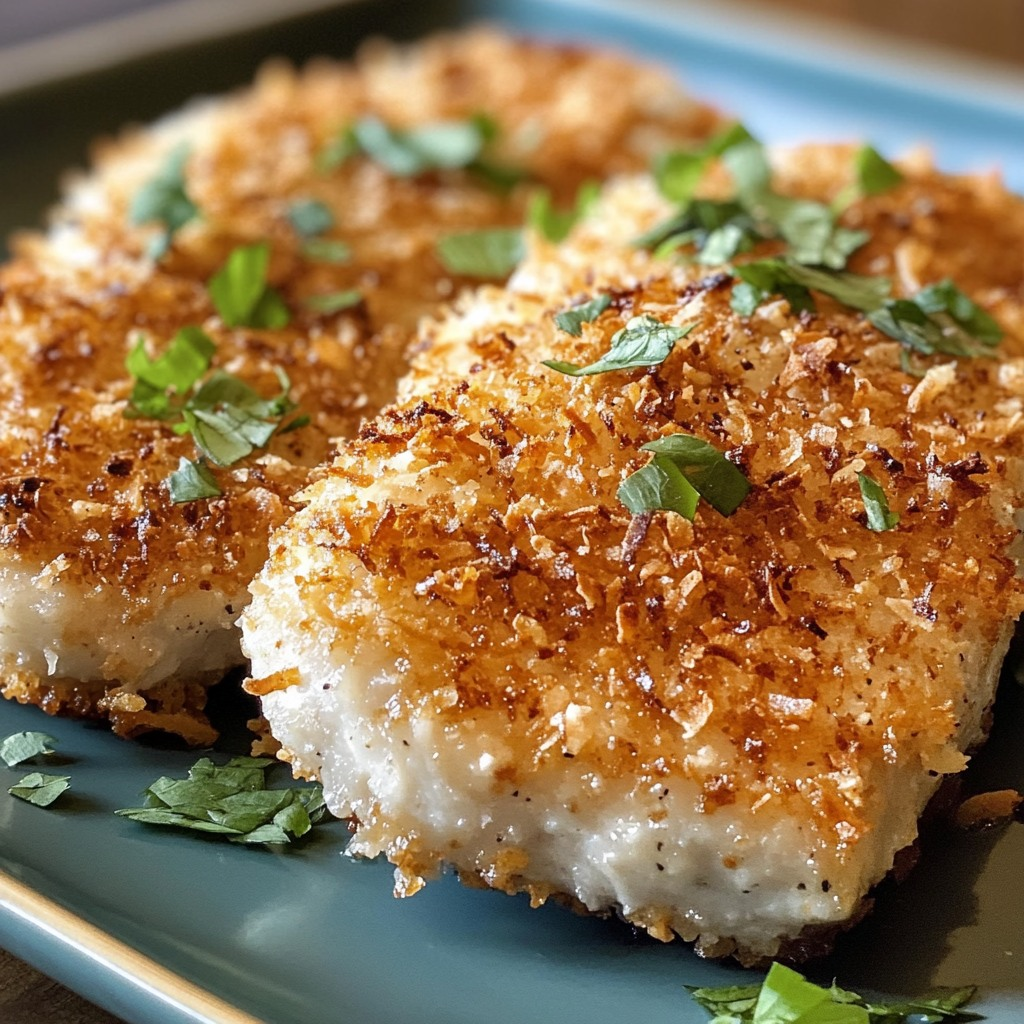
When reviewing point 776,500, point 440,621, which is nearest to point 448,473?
point 440,621

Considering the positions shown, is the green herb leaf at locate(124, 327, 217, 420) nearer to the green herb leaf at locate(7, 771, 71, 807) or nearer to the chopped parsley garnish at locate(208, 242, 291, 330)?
the chopped parsley garnish at locate(208, 242, 291, 330)

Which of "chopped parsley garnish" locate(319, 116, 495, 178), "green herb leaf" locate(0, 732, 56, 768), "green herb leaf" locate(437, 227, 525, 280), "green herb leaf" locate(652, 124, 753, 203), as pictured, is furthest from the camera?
"chopped parsley garnish" locate(319, 116, 495, 178)

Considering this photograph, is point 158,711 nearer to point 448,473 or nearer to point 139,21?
point 448,473

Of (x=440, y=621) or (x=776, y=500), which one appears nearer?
(x=440, y=621)

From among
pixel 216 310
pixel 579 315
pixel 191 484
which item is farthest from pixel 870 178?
pixel 191 484

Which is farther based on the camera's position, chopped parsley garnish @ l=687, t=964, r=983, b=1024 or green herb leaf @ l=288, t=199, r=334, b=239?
green herb leaf @ l=288, t=199, r=334, b=239

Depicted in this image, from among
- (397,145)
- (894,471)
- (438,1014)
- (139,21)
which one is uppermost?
(139,21)

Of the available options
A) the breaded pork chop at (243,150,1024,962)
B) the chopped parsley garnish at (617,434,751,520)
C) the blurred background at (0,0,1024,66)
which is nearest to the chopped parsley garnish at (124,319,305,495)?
the breaded pork chop at (243,150,1024,962)
